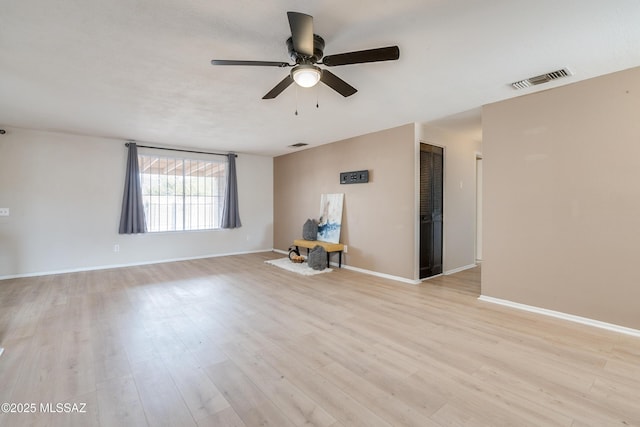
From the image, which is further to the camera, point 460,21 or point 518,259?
point 518,259

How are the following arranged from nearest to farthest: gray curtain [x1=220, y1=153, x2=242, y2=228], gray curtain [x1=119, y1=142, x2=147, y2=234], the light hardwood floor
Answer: the light hardwood floor
gray curtain [x1=119, y1=142, x2=147, y2=234]
gray curtain [x1=220, y1=153, x2=242, y2=228]

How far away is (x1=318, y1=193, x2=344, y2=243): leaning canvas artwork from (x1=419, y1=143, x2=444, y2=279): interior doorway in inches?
64.9

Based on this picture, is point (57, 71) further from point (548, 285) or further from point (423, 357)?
point (548, 285)

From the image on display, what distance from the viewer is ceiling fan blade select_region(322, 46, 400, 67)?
199 centimetres

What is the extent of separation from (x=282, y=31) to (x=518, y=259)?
11.6ft

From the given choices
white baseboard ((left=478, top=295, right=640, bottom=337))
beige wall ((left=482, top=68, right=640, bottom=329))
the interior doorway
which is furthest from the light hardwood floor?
the interior doorway

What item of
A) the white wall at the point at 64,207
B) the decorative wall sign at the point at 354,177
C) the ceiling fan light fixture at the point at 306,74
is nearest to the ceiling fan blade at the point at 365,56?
the ceiling fan light fixture at the point at 306,74

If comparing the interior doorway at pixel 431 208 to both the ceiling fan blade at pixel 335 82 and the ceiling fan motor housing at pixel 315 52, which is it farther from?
the ceiling fan motor housing at pixel 315 52

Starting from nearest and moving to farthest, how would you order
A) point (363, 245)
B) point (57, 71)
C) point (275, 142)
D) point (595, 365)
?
point (595, 365), point (57, 71), point (363, 245), point (275, 142)

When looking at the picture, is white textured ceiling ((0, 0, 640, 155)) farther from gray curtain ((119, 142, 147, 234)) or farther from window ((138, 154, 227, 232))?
window ((138, 154, 227, 232))

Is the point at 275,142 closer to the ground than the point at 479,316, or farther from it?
farther from it

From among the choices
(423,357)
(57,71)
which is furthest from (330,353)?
(57,71)

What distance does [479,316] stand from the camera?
10.4 ft

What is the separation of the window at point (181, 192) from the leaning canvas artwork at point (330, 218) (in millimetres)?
2699
